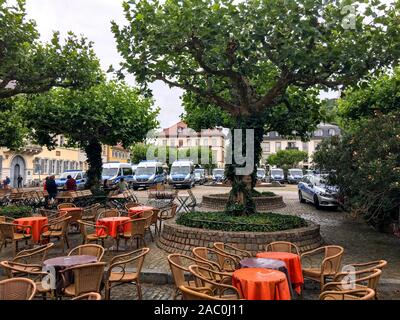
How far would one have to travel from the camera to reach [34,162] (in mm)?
41094

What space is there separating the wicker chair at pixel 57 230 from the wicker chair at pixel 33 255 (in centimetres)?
163

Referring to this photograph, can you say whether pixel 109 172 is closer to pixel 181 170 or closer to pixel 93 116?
pixel 181 170

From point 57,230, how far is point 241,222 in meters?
4.68

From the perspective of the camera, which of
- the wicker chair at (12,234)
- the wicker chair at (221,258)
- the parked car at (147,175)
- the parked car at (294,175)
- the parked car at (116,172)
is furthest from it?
the parked car at (294,175)

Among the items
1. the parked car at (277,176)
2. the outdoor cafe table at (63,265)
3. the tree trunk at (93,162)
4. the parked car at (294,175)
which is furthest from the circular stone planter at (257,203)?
the parked car at (294,175)

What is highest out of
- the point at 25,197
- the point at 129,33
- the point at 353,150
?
the point at 129,33

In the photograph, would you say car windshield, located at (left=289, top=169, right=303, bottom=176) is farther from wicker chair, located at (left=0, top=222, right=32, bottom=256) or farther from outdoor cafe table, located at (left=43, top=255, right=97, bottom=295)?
outdoor cafe table, located at (left=43, top=255, right=97, bottom=295)

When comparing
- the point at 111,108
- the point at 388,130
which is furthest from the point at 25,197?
the point at 388,130

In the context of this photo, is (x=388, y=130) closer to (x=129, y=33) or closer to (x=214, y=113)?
(x=129, y=33)

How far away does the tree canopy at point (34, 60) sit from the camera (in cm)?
1044

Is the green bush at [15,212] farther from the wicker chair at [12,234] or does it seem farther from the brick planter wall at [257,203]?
the brick planter wall at [257,203]

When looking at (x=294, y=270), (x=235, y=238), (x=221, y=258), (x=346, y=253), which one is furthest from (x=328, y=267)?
(x=346, y=253)

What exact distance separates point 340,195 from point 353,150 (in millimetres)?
2340

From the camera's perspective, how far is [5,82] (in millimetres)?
11227
